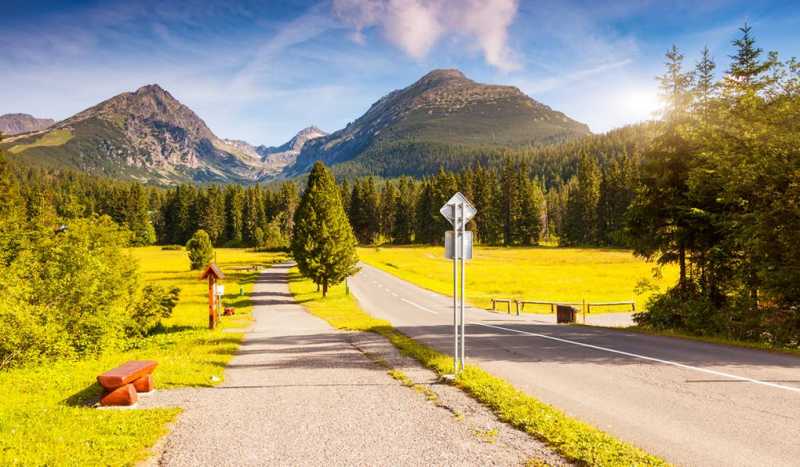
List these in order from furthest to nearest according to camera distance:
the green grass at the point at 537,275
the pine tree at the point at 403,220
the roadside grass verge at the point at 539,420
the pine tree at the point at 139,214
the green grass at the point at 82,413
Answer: the pine tree at the point at 139,214, the pine tree at the point at 403,220, the green grass at the point at 537,275, the green grass at the point at 82,413, the roadside grass verge at the point at 539,420

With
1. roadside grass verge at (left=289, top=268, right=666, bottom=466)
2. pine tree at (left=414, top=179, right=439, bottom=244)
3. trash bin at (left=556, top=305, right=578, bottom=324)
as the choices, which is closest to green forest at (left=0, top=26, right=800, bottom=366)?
trash bin at (left=556, top=305, right=578, bottom=324)

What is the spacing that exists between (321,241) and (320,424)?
32461mm

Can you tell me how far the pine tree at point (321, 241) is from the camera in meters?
39.2

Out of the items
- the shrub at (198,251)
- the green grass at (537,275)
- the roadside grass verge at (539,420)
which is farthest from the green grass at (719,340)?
the shrub at (198,251)

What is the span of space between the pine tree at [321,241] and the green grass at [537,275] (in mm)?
10764

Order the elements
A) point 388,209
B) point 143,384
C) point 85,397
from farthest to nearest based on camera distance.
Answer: point 388,209 < point 143,384 < point 85,397

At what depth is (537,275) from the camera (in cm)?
5781

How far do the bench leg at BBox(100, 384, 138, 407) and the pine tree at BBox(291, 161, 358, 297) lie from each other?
98.5 ft

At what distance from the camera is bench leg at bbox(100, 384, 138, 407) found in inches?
338

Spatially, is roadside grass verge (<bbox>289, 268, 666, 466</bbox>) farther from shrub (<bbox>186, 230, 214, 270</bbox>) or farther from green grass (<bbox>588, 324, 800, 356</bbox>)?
shrub (<bbox>186, 230, 214, 270</bbox>)

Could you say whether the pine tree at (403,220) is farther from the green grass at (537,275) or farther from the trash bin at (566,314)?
the trash bin at (566,314)

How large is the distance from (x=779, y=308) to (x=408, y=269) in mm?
53871

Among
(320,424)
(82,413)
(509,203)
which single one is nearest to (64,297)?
(82,413)

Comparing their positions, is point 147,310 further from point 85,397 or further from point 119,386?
point 119,386
